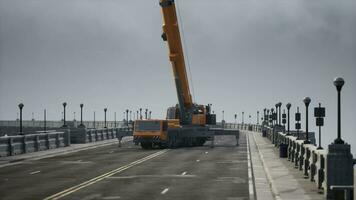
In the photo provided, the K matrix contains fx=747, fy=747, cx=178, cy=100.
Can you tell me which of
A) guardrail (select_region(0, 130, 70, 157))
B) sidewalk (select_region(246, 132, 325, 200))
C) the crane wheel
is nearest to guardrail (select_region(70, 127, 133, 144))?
the crane wheel

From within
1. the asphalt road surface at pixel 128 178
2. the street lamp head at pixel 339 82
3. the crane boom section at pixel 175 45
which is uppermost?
the crane boom section at pixel 175 45

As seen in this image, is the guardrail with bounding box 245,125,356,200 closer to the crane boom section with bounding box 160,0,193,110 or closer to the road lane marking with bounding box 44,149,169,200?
the road lane marking with bounding box 44,149,169,200

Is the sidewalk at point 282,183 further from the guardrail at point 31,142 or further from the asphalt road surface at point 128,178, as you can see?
the guardrail at point 31,142

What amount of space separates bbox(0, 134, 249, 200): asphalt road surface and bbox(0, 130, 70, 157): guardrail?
13.0 feet

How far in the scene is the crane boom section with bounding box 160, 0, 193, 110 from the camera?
5947 centimetres

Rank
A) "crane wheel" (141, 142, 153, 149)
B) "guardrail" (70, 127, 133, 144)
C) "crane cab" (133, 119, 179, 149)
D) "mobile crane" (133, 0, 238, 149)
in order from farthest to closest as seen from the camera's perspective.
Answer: "guardrail" (70, 127, 133, 144) < "crane wheel" (141, 142, 153, 149) < "crane cab" (133, 119, 179, 149) < "mobile crane" (133, 0, 238, 149)

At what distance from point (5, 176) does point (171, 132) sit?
1158 inches

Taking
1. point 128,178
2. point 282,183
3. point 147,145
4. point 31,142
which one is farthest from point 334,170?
point 147,145

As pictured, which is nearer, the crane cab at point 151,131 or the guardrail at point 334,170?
the guardrail at point 334,170

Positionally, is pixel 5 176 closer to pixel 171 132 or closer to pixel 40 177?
pixel 40 177

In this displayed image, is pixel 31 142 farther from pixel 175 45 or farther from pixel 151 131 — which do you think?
pixel 175 45

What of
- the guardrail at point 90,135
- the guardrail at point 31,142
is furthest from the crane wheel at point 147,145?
the guardrail at point 31,142

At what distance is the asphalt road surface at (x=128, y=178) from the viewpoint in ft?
90.1

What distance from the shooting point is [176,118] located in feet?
222
